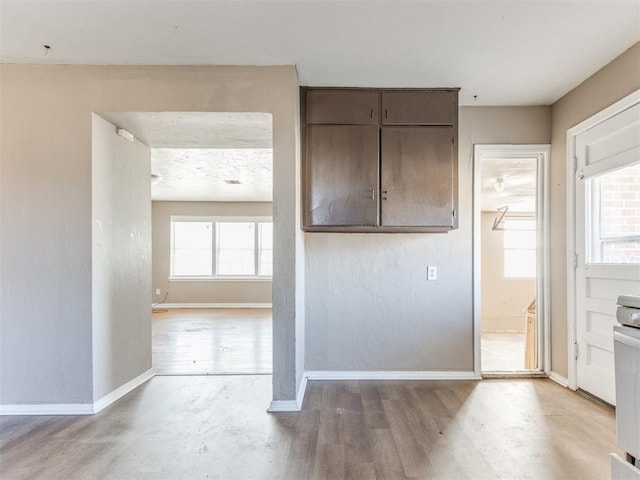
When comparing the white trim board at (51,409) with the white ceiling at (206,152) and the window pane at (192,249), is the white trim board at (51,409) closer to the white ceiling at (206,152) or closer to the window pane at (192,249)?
the white ceiling at (206,152)

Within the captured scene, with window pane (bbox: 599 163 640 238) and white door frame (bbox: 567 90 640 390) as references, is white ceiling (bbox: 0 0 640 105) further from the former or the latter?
window pane (bbox: 599 163 640 238)

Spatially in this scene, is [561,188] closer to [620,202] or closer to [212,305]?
[620,202]

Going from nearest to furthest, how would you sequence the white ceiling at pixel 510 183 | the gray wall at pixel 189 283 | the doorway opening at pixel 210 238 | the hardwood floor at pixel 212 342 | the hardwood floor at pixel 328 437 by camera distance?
the hardwood floor at pixel 328 437, the doorway opening at pixel 210 238, the hardwood floor at pixel 212 342, the white ceiling at pixel 510 183, the gray wall at pixel 189 283

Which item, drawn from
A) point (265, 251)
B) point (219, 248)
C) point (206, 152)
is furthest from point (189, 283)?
point (206, 152)

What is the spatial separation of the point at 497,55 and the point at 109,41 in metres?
2.48

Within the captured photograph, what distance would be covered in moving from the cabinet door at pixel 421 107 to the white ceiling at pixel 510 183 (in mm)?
739

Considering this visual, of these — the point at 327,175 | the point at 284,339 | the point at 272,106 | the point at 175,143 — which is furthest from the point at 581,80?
the point at 175,143

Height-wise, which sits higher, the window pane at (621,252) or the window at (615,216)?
the window at (615,216)

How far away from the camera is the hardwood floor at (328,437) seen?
196 centimetres

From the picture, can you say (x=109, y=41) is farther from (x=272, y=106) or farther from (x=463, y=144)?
(x=463, y=144)

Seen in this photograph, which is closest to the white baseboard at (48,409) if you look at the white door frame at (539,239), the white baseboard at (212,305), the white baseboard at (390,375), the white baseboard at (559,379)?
the white baseboard at (390,375)

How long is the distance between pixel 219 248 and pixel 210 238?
0.99ft

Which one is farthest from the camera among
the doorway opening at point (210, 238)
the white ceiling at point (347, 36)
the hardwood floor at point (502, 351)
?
the hardwood floor at point (502, 351)

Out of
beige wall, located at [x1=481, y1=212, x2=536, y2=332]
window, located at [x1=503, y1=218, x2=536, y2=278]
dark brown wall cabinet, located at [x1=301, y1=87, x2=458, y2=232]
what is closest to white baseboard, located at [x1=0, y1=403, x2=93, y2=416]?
dark brown wall cabinet, located at [x1=301, y1=87, x2=458, y2=232]
